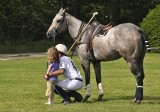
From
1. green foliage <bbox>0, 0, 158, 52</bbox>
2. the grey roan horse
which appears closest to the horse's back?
the grey roan horse

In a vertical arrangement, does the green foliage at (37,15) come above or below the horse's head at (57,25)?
below

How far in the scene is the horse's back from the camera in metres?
12.4

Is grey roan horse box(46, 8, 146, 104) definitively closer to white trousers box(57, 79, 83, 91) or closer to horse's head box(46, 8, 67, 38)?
horse's head box(46, 8, 67, 38)

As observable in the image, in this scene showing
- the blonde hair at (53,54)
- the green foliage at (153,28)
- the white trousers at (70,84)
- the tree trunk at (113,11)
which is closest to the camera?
the blonde hair at (53,54)

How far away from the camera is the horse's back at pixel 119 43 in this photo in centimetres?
1244

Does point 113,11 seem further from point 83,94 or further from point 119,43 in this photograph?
point 119,43

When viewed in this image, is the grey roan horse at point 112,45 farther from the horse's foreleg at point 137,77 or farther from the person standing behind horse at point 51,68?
the person standing behind horse at point 51,68

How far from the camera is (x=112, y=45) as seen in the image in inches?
501

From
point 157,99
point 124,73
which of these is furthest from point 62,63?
point 124,73

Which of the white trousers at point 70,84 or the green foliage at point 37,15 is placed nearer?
the white trousers at point 70,84

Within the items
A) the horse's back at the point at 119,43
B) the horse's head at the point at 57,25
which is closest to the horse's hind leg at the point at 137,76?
the horse's back at the point at 119,43

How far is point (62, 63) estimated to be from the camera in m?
12.3

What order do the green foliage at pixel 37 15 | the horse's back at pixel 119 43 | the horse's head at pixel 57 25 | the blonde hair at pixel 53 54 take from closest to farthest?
the blonde hair at pixel 53 54 → the horse's back at pixel 119 43 → the horse's head at pixel 57 25 → the green foliage at pixel 37 15

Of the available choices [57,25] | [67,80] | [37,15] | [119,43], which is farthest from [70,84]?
[37,15]
